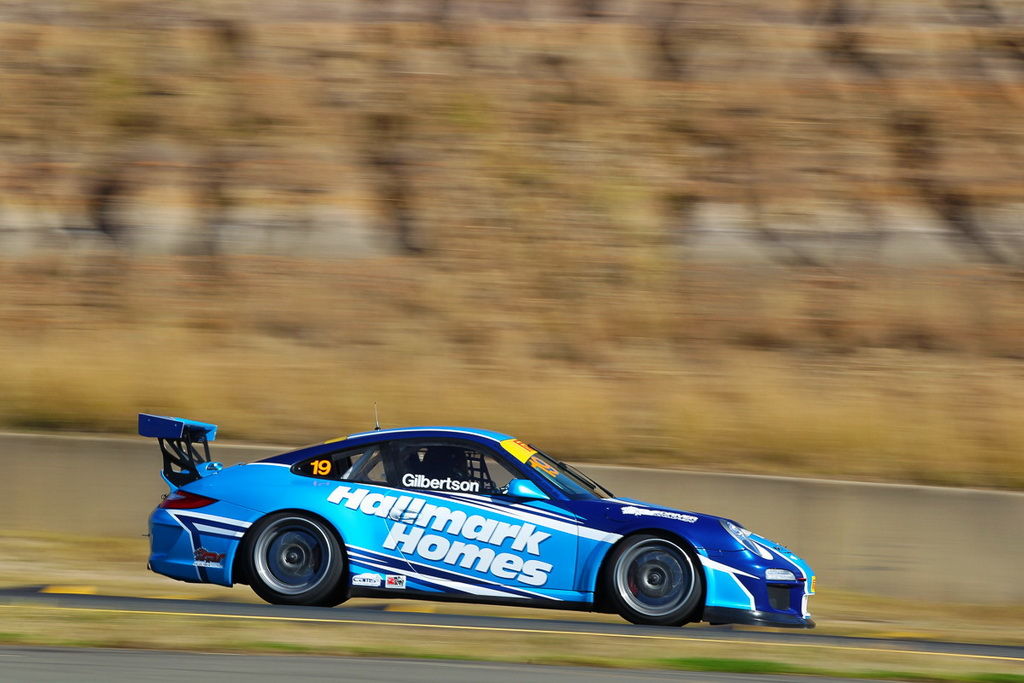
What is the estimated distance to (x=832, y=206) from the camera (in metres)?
18.5

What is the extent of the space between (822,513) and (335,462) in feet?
15.9

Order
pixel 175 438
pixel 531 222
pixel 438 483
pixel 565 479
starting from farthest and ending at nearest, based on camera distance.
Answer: pixel 531 222 → pixel 175 438 → pixel 565 479 → pixel 438 483

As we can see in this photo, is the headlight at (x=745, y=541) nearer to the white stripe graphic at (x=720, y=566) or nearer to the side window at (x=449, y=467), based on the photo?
the white stripe graphic at (x=720, y=566)

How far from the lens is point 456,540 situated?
8.12m

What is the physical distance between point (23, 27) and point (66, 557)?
13362 millimetres

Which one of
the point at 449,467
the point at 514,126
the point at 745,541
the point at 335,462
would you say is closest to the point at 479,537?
the point at 449,467

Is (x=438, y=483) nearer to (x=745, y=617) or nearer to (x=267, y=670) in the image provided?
(x=745, y=617)

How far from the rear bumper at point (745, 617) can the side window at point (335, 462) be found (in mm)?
2440

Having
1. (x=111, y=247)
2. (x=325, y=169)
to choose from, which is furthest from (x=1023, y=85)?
(x=111, y=247)

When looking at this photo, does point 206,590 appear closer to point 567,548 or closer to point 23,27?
point 567,548

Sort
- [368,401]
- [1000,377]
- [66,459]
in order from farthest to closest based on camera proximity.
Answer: [1000,377] → [368,401] → [66,459]

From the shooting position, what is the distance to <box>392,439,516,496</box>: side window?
8.30 m

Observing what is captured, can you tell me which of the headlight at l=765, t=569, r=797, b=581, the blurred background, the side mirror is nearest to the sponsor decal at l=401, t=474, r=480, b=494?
the side mirror

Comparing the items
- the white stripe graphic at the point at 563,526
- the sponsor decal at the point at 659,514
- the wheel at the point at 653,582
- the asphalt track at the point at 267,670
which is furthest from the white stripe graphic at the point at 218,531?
the sponsor decal at the point at 659,514
